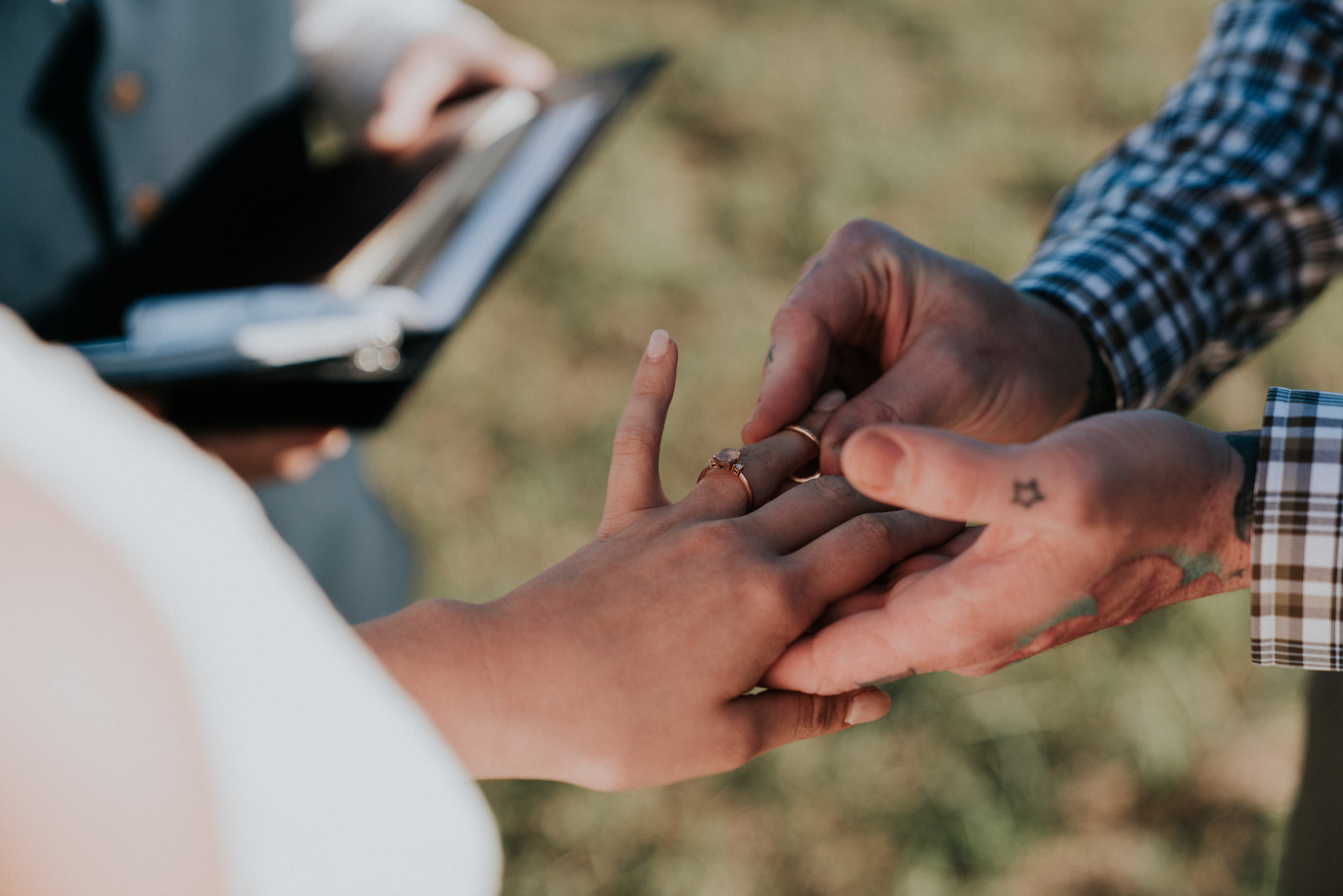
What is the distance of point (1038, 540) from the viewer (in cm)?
129

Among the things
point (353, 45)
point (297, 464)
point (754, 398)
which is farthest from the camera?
point (754, 398)

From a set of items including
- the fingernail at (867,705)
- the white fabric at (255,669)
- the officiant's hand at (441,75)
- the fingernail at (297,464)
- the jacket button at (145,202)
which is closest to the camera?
the white fabric at (255,669)

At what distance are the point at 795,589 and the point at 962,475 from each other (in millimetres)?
334

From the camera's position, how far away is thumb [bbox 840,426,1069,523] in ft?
3.97

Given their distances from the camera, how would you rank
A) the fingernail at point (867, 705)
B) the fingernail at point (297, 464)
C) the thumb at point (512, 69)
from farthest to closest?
the thumb at point (512, 69), the fingernail at point (297, 464), the fingernail at point (867, 705)

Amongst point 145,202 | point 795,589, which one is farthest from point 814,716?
point 145,202

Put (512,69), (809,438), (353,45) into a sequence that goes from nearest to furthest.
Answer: (809,438) → (353,45) → (512,69)

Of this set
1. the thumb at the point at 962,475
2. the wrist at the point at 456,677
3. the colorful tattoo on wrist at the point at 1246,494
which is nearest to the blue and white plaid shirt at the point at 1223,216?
the colorful tattoo on wrist at the point at 1246,494

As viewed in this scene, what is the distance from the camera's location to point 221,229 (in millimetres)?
2264

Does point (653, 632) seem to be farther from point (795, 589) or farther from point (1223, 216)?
point (1223, 216)

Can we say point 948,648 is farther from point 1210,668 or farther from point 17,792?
point 1210,668

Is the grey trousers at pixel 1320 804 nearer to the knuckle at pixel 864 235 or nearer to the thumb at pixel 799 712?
the thumb at pixel 799 712

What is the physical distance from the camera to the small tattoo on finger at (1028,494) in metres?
1.24

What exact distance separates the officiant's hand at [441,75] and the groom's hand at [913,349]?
134 centimetres
